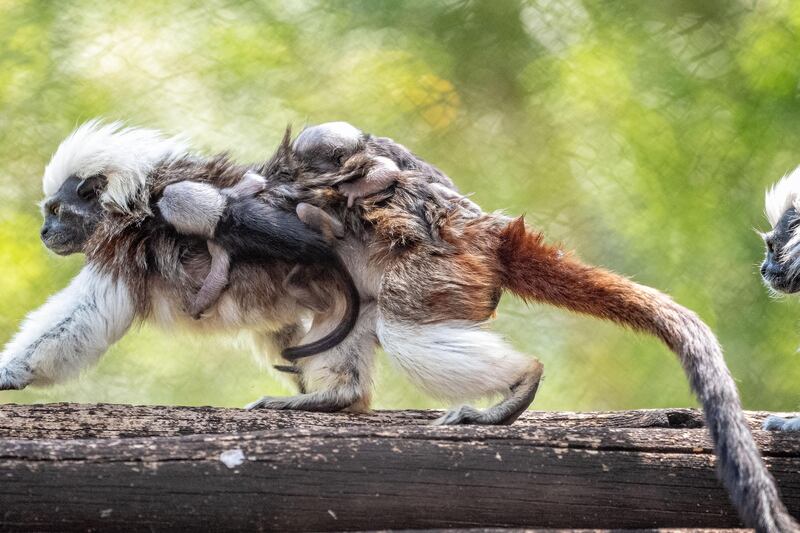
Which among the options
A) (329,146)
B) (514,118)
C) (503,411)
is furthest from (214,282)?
(514,118)

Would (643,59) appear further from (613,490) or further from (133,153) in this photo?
(613,490)

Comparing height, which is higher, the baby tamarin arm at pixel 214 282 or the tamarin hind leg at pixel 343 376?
the baby tamarin arm at pixel 214 282

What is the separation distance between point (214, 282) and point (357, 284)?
451 millimetres

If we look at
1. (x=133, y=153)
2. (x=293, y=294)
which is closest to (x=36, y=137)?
(x=133, y=153)

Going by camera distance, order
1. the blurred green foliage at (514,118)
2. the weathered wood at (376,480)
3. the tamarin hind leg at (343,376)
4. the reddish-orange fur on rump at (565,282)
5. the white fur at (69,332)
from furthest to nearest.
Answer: the blurred green foliage at (514,118) → the tamarin hind leg at (343,376) → the white fur at (69,332) → the reddish-orange fur on rump at (565,282) → the weathered wood at (376,480)

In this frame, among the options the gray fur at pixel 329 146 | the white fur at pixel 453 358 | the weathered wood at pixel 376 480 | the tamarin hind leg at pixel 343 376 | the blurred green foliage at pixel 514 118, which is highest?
the gray fur at pixel 329 146

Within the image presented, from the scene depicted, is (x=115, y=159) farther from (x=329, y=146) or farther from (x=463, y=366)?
(x=463, y=366)

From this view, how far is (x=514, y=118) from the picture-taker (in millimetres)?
6184

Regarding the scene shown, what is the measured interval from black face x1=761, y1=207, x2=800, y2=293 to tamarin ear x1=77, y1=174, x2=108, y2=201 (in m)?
2.18

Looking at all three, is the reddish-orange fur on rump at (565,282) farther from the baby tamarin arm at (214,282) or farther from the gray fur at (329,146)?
the baby tamarin arm at (214,282)

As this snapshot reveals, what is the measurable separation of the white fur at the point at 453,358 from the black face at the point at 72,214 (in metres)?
1.16

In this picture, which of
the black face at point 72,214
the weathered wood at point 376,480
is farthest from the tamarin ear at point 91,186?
the weathered wood at point 376,480

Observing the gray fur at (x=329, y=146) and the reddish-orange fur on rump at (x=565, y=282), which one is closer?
the reddish-orange fur on rump at (x=565, y=282)

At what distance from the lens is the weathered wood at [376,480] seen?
240 centimetres
